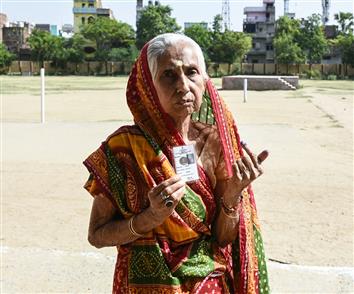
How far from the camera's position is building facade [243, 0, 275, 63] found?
9075 centimetres

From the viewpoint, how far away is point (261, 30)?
9475 centimetres

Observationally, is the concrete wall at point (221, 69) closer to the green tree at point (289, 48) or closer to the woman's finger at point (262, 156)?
the green tree at point (289, 48)

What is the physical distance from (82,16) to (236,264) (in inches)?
4461

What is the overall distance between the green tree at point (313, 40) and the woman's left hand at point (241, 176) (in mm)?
72950

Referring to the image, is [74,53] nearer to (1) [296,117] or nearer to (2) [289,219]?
(1) [296,117]

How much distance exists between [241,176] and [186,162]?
0.17 m

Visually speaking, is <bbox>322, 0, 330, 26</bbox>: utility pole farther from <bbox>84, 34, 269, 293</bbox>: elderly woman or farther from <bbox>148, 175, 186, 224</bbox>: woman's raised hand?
<bbox>148, 175, 186, 224</bbox>: woman's raised hand

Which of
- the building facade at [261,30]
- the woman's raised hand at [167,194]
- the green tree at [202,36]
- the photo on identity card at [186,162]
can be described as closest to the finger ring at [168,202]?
the woman's raised hand at [167,194]

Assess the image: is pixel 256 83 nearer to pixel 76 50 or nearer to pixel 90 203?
pixel 90 203

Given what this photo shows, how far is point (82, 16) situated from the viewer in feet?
366

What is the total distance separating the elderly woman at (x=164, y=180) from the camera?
6.03 ft

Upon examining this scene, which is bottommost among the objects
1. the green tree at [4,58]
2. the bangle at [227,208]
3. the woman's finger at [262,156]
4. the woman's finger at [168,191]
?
the bangle at [227,208]

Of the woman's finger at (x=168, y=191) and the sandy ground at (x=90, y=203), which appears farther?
the sandy ground at (x=90, y=203)

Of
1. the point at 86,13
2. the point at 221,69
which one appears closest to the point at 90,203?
the point at 221,69
